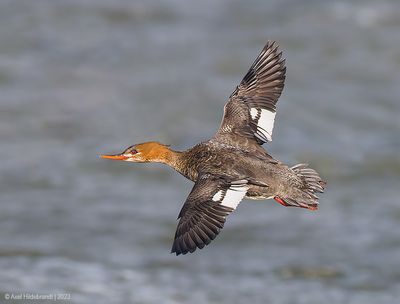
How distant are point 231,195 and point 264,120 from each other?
1.39 metres

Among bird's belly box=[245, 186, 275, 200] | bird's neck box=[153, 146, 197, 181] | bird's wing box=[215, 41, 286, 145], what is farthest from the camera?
bird's wing box=[215, 41, 286, 145]

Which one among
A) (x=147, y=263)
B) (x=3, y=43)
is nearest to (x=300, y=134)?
(x=147, y=263)

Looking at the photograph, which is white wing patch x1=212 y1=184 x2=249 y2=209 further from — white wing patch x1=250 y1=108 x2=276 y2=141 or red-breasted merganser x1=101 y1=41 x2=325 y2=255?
white wing patch x1=250 y1=108 x2=276 y2=141

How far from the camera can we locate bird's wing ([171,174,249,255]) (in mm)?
6855

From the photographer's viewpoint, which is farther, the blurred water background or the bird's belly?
the blurred water background

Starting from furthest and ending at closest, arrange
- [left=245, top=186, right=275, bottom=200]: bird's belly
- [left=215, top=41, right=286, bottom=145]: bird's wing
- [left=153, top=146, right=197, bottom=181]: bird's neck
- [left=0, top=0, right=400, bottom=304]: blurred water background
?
[left=0, top=0, right=400, bottom=304]: blurred water background, [left=215, top=41, right=286, bottom=145]: bird's wing, [left=153, top=146, right=197, bottom=181]: bird's neck, [left=245, top=186, right=275, bottom=200]: bird's belly

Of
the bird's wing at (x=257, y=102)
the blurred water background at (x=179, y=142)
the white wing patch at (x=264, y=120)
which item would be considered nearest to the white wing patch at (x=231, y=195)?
the bird's wing at (x=257, y=102)

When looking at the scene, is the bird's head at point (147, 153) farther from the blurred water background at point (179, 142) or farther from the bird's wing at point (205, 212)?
the blurred water background at point (179, 142)

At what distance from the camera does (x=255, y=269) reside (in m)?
11.8

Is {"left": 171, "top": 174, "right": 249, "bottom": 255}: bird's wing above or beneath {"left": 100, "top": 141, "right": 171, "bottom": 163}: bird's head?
beneath

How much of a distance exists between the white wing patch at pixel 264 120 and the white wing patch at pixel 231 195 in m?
1.09

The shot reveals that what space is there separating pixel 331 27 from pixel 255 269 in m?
7.77

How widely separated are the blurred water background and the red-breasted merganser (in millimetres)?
3142

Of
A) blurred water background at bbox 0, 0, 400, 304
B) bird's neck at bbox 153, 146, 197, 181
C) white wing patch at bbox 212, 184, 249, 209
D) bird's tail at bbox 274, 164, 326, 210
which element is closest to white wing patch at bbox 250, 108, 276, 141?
bird's tail at bbox 274, 164, 326, 210
